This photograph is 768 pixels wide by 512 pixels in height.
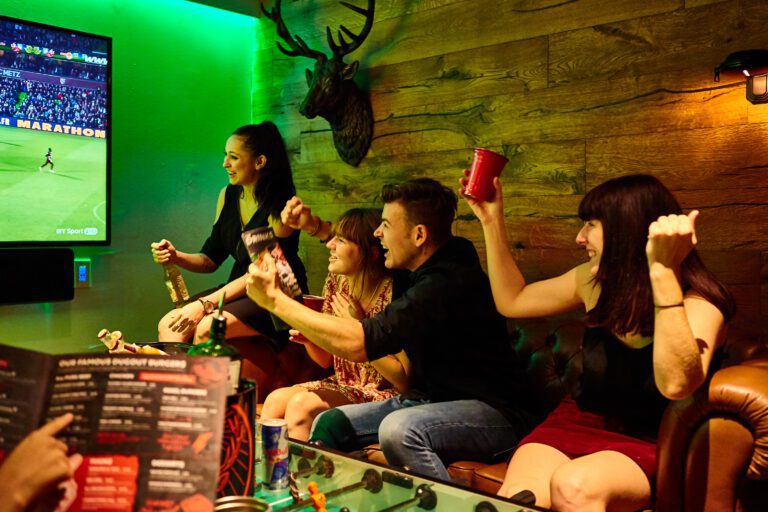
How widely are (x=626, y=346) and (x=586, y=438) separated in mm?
272

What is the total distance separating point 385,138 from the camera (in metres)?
3.72

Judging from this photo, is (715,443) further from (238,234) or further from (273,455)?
(238,234)

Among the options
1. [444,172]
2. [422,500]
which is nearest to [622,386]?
[422,500]

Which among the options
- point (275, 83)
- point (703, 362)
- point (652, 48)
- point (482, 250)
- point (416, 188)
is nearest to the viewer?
point (703, 362)

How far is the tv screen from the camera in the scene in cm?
352

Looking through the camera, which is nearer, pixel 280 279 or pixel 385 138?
pixel 280 279

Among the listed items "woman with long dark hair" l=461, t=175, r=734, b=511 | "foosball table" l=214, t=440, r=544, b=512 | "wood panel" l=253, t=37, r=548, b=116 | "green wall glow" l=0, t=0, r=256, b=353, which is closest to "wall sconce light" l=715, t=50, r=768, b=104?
"woman with long dark hair" l=461, t=175, r=734, b=511

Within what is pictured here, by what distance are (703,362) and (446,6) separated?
2.24 metres

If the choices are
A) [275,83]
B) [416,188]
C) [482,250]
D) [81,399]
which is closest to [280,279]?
[416,188]

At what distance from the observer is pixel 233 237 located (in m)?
3.82

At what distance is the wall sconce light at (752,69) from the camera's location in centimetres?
230

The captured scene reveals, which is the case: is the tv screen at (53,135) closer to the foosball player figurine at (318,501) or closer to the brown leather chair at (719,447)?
the foosball player figurine at (318,501)

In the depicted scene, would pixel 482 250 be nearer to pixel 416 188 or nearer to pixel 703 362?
pixel 416 188

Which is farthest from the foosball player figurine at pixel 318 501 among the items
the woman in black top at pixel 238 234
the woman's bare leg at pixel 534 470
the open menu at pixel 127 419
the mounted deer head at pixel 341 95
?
the mounted deer head at pixel 341 95
